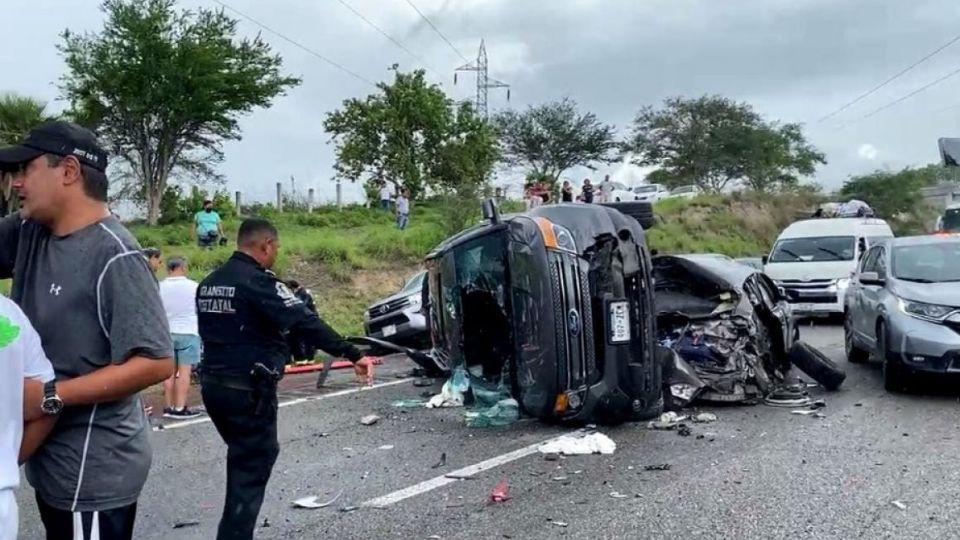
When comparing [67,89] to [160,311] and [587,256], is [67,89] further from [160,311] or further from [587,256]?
[160,311]

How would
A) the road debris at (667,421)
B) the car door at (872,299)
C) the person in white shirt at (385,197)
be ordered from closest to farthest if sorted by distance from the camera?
the road debris at (667,421) → the car door at (872,299) → the person in white shirt at (385,197)

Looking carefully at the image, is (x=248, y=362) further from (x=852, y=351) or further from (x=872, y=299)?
(x=852, y=351)

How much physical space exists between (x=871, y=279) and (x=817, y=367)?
1172 mm

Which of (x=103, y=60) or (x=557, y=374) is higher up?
(x=103, y=60)

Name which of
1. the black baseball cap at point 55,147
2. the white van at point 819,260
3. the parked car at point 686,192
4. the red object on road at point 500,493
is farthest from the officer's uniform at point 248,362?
the parked car at point 686,192

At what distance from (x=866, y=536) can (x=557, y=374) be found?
298cm

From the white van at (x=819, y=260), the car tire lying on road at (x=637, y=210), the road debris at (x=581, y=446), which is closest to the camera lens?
the road debris at (x=581, y=446)

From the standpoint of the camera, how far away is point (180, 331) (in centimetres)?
987

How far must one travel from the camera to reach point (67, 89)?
28.1 m

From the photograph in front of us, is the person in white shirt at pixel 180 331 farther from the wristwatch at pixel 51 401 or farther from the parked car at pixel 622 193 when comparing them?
the parked car at pixel 622 193

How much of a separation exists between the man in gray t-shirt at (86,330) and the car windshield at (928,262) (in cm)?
935

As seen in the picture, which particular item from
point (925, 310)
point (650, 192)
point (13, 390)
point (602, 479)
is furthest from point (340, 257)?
point (650, 192)

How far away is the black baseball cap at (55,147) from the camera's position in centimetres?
275

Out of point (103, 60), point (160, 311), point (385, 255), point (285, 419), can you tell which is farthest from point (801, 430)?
point (103, 60)
